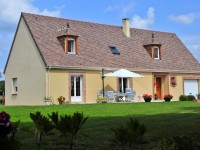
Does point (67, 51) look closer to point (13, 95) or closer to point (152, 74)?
point (13, 95)

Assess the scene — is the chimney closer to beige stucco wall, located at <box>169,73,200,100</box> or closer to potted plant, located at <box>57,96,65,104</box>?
beige stucco wall, located at <box>169,73,200,100</box>

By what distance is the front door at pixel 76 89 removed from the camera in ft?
91.8

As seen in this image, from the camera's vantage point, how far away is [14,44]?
3095cm

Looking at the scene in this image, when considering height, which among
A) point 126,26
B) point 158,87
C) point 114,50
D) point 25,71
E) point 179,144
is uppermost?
point 126,26

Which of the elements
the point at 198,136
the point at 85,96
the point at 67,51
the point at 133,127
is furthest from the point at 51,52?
the point at 133,127

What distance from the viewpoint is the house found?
2731 cm

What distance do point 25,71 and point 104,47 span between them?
22.8ft

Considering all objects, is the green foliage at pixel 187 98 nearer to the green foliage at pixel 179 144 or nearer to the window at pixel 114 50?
the window at pixel 114 50

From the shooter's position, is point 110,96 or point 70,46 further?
point 70,46

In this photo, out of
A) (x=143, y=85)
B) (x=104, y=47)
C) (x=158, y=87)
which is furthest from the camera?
(x=158, y=87)

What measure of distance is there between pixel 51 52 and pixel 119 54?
6.85 metres

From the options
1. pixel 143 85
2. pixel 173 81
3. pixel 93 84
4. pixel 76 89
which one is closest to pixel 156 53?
pixel 173 81

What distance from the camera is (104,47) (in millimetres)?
31312

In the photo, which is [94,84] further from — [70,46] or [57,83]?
[70,46]
